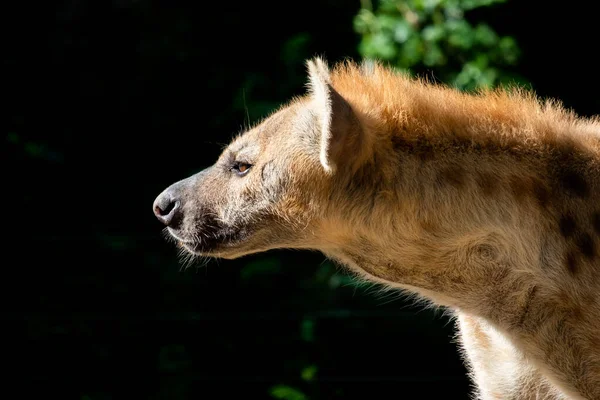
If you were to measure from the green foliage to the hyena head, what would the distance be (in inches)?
63.6

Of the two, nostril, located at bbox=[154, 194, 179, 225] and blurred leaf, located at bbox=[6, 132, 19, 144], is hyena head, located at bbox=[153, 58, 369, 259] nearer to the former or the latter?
nostril, located at bbox=[154, 194, 179, 225]

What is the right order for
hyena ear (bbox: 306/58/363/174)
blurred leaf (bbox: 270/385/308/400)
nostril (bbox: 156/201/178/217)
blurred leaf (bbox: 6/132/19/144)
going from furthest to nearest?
blurred leaf (bbox: 6/132/19/144)
blurred leaf (bbox: 270/385/308/400)
nostril (bbox: 156/201/178/217)
hyena ear (bbox: 306/58/363/174)

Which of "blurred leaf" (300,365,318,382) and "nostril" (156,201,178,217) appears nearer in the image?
"nostril" (156,201,178,217)

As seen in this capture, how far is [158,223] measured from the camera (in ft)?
15.0

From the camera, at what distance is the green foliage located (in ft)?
12.8

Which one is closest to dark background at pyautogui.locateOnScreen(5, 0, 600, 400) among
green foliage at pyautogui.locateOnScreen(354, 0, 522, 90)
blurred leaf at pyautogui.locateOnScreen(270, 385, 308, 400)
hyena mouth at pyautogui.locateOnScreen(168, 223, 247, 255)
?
blurred leaf at pyautogui.locateOnScreen(270, 385, 308, 400)

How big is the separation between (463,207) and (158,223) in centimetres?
263

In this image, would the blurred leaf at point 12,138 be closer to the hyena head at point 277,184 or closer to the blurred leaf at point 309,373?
the blurred leaf at point 309,373

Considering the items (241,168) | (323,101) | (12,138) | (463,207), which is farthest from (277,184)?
(12,138)

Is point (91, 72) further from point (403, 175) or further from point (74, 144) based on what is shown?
point (403, 175)

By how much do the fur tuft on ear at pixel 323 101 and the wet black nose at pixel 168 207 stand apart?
19.3 inches

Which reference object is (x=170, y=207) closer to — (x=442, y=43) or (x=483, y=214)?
(x=483, y=214)

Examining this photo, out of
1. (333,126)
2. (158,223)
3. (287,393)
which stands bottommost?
(287,393)

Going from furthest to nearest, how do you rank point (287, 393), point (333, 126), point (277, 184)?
point (287, 393)
point (277, 184)
point (333, 126)
